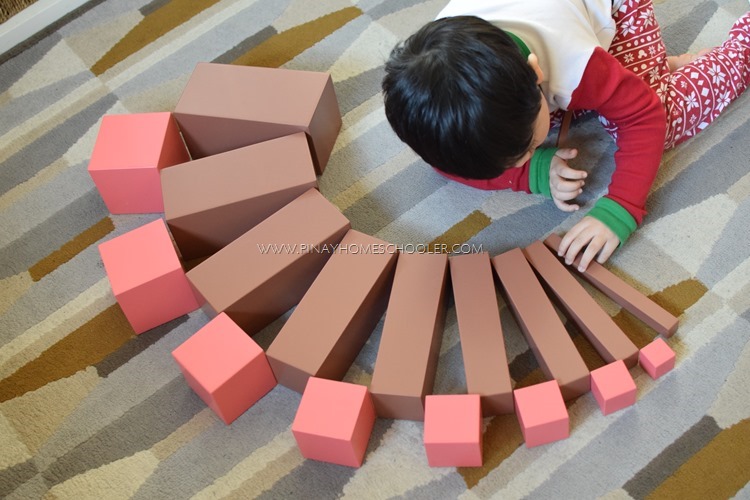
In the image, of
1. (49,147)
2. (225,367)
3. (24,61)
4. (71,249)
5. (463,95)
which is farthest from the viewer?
(24,61)

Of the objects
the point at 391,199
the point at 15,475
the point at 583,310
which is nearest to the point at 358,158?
the point at 391,199

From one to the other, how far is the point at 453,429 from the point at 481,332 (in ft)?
0.44

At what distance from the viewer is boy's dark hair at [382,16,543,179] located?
2.75ft

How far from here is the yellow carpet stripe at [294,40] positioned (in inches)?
52.5

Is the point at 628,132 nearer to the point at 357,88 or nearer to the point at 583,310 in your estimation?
the point at 583,310

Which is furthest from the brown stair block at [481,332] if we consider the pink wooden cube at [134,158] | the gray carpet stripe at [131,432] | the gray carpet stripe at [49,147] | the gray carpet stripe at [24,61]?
the gray carpet stripe at [24,61]

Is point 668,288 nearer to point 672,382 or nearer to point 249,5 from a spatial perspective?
point 672,382

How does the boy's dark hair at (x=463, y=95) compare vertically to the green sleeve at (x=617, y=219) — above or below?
above

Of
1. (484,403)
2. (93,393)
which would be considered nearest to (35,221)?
(93,393)

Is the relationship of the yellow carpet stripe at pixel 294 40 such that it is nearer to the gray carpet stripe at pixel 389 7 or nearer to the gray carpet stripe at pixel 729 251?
the gray carpet stripe at pixel 389 7

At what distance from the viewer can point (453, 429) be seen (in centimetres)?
88

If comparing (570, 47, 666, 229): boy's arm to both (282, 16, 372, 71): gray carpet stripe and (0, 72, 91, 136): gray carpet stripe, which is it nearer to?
(282, 16, 372, 71): gray carpet stripe

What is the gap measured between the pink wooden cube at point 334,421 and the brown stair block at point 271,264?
0.15 meters

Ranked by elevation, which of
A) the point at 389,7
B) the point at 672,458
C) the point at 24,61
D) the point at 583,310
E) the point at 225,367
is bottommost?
the point at 672,458
